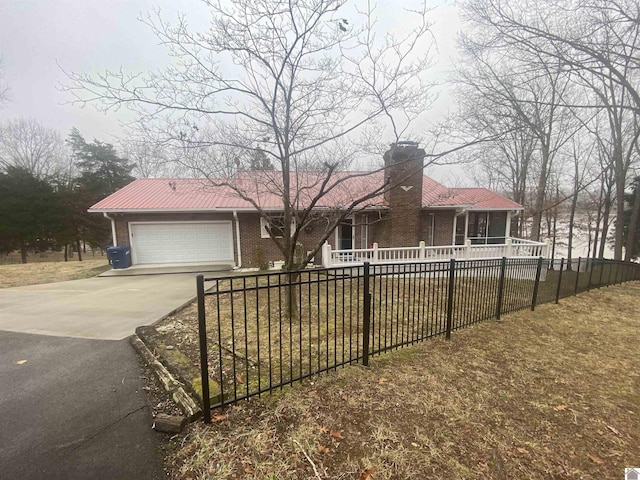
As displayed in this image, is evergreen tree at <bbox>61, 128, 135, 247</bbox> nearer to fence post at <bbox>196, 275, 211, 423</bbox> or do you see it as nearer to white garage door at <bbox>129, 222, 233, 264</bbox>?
white garage door at <bbox>129, 222, 233, 264</bbox>

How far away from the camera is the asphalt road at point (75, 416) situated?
200 cm

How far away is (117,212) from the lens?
11016 mm

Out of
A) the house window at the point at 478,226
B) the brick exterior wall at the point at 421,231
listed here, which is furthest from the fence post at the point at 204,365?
the house window at the point at 478,226

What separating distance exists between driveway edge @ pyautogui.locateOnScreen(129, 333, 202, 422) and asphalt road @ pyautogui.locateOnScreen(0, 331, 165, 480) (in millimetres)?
141

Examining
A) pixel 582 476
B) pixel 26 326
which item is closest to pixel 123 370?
pixel 26 326

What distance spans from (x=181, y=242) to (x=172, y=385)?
10.1m

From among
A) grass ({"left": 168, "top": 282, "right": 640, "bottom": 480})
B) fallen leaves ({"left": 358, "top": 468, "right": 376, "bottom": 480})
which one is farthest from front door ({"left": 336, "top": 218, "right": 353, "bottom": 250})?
fallen leaves ({"left": 358, "top": 468, "right": 376, "bottom": 480})

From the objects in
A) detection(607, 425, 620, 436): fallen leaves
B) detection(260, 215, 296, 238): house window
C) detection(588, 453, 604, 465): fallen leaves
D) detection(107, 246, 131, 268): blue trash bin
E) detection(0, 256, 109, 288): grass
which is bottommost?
detection(607, 425, 620, 436): fallen leaves

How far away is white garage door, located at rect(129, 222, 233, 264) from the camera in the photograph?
11574 millimetres

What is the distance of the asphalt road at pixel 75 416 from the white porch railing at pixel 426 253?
283 inches

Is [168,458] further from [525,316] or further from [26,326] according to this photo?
[525,316]

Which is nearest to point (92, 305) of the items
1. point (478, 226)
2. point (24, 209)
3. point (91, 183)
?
point (478, 226)

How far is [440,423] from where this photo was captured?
258 cm

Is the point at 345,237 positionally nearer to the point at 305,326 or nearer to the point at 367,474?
the point at 305,326
